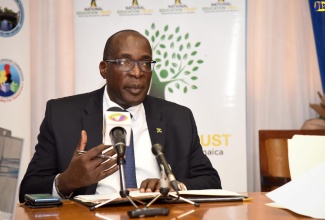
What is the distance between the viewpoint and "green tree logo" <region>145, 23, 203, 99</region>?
213 inches

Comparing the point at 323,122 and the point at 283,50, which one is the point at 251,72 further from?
the point at 323,122

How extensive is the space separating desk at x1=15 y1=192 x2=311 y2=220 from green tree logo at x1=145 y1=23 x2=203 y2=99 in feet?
9.71

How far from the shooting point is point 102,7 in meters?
5.43

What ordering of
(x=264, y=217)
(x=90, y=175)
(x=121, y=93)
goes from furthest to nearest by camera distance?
(x=121, y=93) < (x=90, y=175) < (x=264, y=217)

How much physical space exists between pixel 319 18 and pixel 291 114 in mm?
1055

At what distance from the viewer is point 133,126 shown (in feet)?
11.3

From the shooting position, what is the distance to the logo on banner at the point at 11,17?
5.65 metres

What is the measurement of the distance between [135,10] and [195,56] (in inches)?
29.8

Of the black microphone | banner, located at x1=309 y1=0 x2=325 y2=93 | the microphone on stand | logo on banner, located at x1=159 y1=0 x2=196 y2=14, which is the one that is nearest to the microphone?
the microphone on stand

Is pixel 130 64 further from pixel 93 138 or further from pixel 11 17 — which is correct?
pixel 11 17

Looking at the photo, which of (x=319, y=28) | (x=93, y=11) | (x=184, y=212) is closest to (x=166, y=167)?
(x=184, y=212)

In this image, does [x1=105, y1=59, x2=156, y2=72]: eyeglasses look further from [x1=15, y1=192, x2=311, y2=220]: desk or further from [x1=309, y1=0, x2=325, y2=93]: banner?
[x1=309, y1=0, x2=325, y2=93]: banner

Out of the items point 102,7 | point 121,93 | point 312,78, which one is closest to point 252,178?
point 312,78

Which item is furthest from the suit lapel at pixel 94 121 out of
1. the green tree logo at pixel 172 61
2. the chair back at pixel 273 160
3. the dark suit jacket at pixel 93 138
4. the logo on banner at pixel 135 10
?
the logo on banner at pixel 135 10
